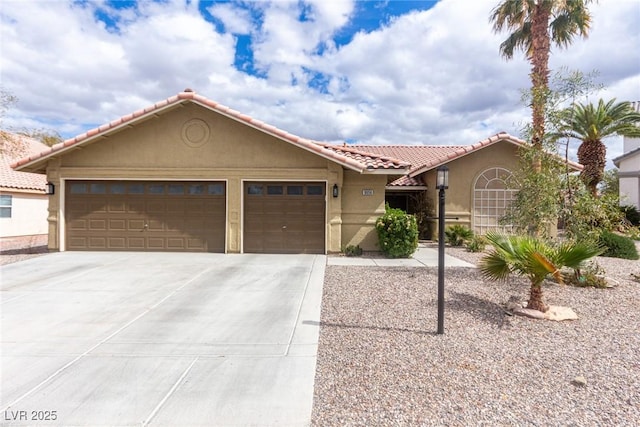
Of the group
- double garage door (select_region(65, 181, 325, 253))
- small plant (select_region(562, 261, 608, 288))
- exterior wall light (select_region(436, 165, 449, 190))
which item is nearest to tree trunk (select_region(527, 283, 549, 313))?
exterior wall light (select_region(436, 165, 449, 190))

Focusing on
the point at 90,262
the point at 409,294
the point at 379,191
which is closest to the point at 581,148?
the point at 379,191

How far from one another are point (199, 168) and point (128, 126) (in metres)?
2.68

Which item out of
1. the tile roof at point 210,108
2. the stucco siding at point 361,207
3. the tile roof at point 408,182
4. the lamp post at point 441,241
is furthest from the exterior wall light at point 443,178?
the tile roof at point 408,182

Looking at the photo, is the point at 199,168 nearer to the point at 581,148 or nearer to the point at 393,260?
the point at 393,260

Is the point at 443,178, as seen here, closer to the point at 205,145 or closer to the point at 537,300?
the point at 537,300

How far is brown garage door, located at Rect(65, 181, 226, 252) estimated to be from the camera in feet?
38.9

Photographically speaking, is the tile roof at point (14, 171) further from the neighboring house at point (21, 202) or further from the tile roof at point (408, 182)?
the tile roof at point (408, 182)

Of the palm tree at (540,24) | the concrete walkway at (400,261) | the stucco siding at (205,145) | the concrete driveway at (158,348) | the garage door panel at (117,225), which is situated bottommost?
the concrete driveway at (158,348)

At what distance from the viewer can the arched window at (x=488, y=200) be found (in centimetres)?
1496

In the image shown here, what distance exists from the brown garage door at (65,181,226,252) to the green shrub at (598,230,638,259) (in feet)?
42.1

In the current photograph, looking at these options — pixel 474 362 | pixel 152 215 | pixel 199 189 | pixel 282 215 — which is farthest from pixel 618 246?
pixel 152 215

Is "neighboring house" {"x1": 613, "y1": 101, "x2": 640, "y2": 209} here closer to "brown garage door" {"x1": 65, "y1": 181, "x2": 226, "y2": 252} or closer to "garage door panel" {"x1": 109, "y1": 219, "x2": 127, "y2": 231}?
"brown garage door" {"x1": 65, "y1": 181, "x2": 226, "y2": 252}

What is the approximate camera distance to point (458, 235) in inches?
565

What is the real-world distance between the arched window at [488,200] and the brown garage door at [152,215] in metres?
10.6
